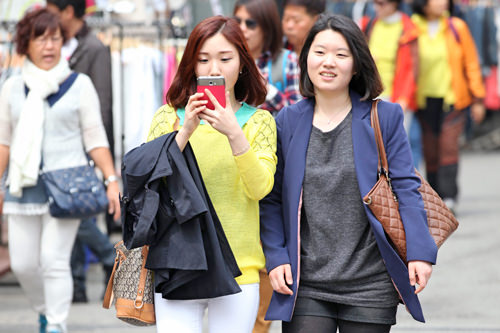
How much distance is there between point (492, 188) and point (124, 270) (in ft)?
29.4

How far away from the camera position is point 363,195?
366 cm

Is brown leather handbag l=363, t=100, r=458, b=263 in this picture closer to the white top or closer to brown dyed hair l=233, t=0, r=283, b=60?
brown dyed hair l=233, t=0, r=283, b=60

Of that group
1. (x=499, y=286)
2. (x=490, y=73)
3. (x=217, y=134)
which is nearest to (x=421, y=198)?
(x=217, y=134)

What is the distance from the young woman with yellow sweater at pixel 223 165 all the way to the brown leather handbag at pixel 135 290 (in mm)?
50

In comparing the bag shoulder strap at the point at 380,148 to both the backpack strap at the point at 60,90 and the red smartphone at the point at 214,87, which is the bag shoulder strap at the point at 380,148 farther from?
the backpack strap at the point at 60,90

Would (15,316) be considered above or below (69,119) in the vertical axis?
below

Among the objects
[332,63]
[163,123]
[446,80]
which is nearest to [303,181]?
[332,63]

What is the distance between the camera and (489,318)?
6.32 metres

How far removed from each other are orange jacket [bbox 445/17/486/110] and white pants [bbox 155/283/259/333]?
6148 millimetres

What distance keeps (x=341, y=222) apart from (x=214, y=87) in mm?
749

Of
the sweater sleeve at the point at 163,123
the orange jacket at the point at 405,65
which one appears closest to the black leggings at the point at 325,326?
the sweater sleeve at the point at 163,123

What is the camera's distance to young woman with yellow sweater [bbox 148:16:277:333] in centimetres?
369

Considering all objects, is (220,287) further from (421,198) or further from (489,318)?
(489,318)

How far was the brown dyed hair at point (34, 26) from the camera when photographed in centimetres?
564
